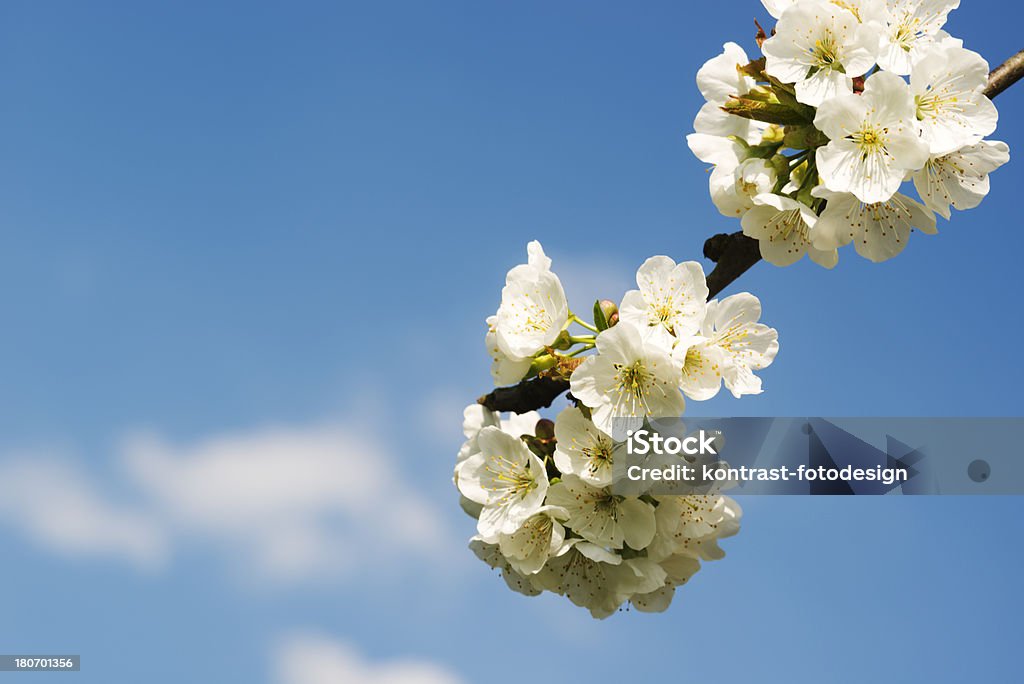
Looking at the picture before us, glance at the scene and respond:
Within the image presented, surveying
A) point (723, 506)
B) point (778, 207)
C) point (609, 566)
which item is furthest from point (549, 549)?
point (778, 207)

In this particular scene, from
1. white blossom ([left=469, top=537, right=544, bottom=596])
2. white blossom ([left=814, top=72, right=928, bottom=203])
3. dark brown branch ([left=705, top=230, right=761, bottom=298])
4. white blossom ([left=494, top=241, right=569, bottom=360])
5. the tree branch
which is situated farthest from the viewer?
white blossom ([left=469, top=537, right=544, bottom=596])

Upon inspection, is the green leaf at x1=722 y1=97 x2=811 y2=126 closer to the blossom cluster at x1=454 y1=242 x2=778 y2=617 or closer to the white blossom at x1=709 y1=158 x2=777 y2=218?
the white blossom at x1=709 y1=158 x2=777 y2=218

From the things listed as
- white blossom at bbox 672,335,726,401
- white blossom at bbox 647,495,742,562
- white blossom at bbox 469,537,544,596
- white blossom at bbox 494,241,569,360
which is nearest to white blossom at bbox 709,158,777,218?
white blossom at bbox 672,335,726,401

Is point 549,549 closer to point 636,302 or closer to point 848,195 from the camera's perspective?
point 636,302

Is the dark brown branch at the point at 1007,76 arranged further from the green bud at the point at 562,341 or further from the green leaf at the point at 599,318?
the green bud at the point at 562,341

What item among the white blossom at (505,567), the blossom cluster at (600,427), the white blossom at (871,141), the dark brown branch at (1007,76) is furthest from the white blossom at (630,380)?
the dark brown branch at (1007,76)

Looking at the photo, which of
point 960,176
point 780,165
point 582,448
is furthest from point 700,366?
point 960,176
